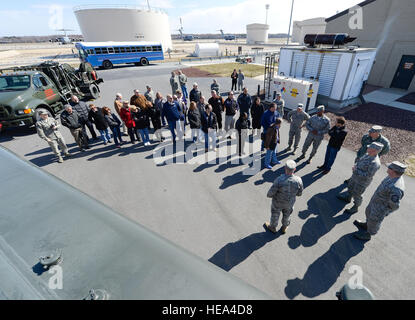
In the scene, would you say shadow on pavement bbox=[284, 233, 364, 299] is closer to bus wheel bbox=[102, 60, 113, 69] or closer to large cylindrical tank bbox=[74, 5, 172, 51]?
bus wheel bbox=[102, 60, 113, 69]

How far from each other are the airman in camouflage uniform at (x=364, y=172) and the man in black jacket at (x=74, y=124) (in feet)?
30.1

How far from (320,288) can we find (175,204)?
3.79 meters

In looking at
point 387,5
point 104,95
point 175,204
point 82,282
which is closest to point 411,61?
point 387,5

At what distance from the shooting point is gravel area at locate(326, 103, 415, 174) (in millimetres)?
7789

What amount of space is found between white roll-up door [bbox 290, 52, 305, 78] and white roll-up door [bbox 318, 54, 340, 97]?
1.48 metres

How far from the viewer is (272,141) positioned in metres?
6.45

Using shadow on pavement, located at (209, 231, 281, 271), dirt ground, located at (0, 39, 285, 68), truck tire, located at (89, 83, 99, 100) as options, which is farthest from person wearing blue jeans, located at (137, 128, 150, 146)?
dirt ground, located at (0, 39, 285, 68)

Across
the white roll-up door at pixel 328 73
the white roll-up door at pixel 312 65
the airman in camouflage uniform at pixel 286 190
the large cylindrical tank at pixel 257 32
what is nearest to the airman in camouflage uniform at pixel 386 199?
the airman in camouflage uniform at pixel 286 190

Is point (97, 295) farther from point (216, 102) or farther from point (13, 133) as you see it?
point (13, 133)

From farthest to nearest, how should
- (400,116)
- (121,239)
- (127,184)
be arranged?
(400,116) < (127,184) < (121,239)

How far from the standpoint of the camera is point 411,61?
14383 millimetres

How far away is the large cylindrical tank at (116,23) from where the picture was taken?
44.7m

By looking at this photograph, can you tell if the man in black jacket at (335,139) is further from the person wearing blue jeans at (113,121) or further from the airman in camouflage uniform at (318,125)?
the person wearing blue jeans at (113,121)
